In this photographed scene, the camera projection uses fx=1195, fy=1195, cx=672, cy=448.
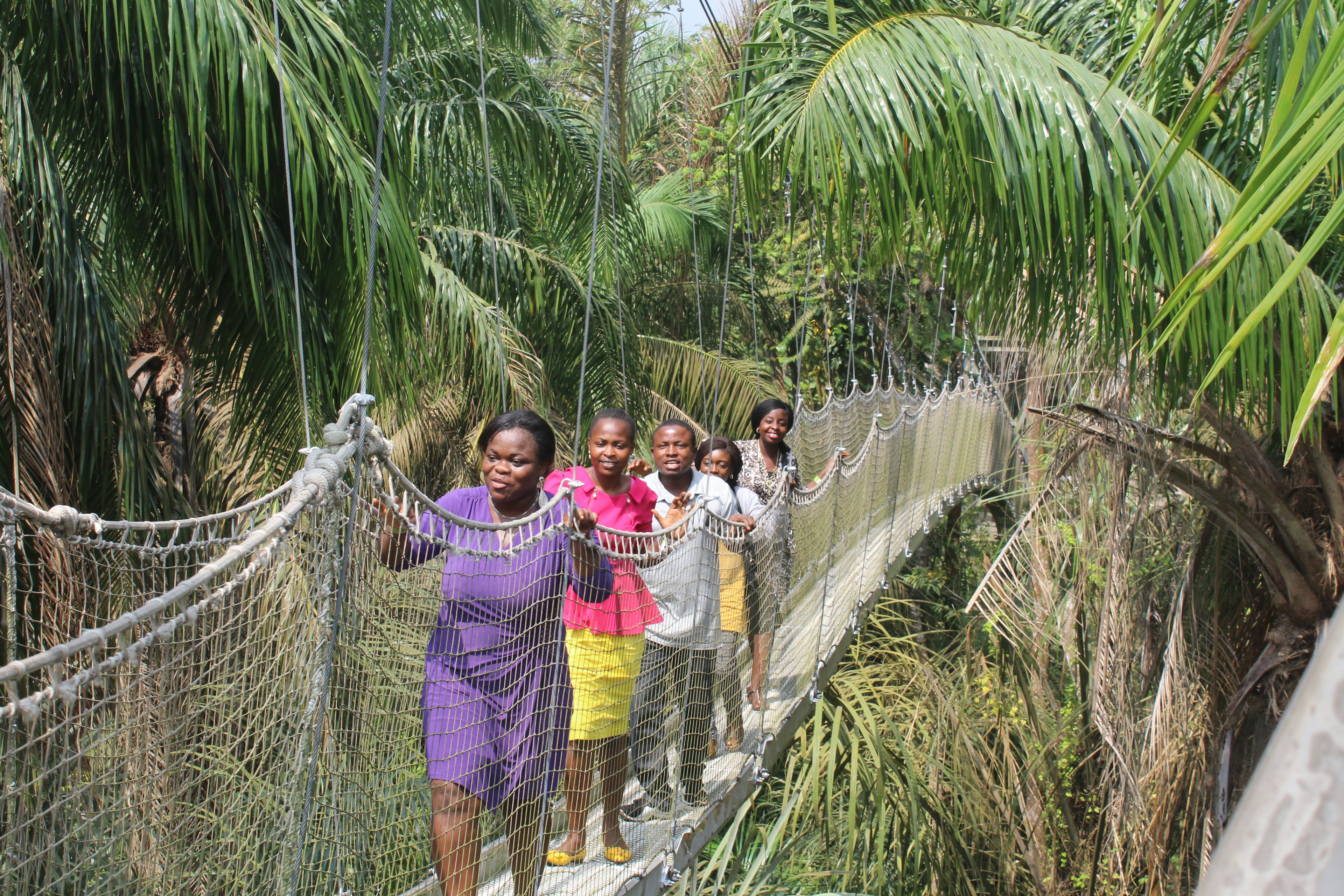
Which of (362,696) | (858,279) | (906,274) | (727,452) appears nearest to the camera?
(362,696)

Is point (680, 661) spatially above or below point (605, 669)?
below

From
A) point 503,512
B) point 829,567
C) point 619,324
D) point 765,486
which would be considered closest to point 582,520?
point 503,512

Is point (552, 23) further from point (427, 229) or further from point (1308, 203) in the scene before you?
point (1308, 203)

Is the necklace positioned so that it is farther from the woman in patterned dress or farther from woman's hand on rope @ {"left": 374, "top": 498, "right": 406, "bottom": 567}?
the woman in patterned dress

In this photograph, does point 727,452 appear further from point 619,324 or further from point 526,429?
point 619,324

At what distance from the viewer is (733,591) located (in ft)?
12.5


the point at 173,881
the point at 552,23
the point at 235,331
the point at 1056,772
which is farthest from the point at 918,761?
the point at 552,23

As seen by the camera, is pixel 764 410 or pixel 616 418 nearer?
pixel 616 418

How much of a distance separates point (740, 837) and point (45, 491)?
409cm

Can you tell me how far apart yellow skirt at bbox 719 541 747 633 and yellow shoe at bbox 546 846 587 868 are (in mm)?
1050

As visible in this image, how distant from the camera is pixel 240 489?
4.99 meters

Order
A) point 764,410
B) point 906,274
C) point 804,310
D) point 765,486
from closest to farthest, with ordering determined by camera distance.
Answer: point 765,486 < point 764,410 < point 906,274 < point 804,310

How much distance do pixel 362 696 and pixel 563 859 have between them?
91 centimetres

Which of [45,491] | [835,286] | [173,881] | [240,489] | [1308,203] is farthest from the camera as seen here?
[835,286]
